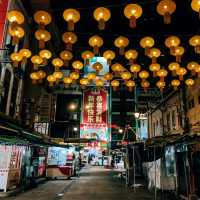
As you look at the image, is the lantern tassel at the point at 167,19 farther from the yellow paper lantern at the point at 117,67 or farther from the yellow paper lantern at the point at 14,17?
the yellow paper lantern at the point at 14,17

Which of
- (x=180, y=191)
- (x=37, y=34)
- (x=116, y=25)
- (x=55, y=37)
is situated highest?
(x=55, y=37)

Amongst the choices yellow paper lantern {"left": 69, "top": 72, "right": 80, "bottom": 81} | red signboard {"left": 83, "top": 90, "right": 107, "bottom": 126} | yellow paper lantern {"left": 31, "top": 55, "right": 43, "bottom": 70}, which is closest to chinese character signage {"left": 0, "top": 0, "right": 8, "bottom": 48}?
yellow paper lantern {"left": 31, "top": 55, "right": 43, "bottom": 70}

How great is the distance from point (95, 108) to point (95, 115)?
1.04 m

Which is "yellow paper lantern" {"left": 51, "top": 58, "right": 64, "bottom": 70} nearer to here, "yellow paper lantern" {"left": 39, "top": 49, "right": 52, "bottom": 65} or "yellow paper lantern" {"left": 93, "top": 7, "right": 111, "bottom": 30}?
"yellow paper lantern" {"left": 39, "top": 49, "right": 52, "bottom": 65}

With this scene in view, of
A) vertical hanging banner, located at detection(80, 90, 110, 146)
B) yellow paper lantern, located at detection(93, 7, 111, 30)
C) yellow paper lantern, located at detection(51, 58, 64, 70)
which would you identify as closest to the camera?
yellow paper lantern, located at detection(93, 7, 111, 30)

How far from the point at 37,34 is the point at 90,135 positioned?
20894 mm

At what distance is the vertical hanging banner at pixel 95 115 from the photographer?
29844 millimetres

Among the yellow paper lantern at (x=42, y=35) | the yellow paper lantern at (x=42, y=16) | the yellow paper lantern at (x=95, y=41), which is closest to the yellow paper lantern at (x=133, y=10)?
the yellow paper lantern at (x=95, y=41)

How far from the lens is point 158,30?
701 inches

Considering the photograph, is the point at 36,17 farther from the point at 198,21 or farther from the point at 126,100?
the point at 126,100

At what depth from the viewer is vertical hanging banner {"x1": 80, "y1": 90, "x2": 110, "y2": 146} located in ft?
97.9

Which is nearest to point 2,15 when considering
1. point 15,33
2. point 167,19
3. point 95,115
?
point 15,33

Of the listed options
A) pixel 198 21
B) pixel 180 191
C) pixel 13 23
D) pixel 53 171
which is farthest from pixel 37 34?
pixel 53 171

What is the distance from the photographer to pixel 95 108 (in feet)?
106
